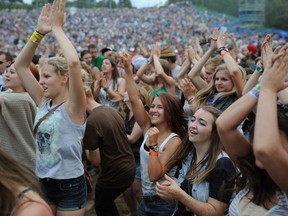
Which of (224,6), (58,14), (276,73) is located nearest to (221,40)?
(58,14)

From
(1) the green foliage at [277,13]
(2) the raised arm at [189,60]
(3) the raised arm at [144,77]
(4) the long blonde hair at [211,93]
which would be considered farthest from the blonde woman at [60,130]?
(1) the green foliage at [277,13]

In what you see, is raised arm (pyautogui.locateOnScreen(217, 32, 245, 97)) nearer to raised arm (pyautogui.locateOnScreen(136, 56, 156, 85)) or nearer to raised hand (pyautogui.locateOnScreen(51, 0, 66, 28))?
raised hand (pyautogui.locateOnScreen(51, 0, 66, 28))

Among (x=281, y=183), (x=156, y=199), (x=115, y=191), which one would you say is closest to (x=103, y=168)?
(x=115, y=191)

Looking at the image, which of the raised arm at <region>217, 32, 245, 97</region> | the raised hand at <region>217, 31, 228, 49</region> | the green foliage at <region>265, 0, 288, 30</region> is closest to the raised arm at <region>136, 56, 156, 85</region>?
the raised hand at <region>217, 31, 228, 49</region>

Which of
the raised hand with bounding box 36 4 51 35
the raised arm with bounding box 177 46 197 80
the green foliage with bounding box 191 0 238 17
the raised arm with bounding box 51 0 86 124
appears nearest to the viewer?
the raised arm with bounding box 51 0 86 124

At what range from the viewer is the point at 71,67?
3279 millimetres

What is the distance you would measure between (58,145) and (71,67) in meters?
0.59

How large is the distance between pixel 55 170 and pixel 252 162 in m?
1.63

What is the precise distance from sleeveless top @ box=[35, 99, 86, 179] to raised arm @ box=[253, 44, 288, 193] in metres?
1.71

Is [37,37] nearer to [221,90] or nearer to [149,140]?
[149,140]

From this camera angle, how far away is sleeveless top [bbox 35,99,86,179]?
3.48 meters

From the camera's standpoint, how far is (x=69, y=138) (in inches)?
138

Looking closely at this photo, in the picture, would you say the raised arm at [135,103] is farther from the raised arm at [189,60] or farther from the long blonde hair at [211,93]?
the raised arm at [189,60]

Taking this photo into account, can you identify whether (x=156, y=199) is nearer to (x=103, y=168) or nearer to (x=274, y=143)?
(x=103, y=168)
